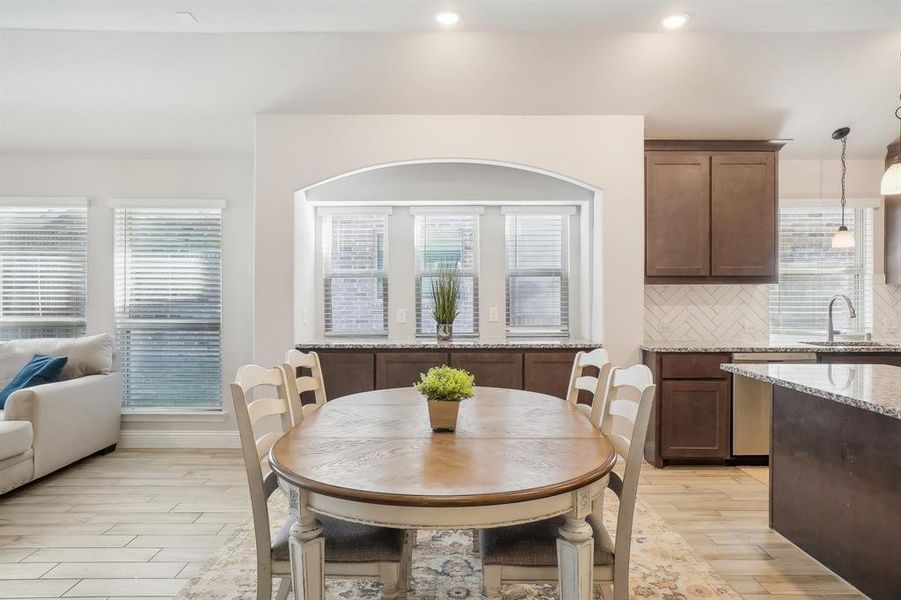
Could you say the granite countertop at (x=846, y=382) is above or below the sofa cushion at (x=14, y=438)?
above

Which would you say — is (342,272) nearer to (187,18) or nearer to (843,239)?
(187,18)

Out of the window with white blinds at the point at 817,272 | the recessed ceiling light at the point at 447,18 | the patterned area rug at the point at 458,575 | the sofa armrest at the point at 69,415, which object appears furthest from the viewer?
the window with white blinds at the point at 817,272

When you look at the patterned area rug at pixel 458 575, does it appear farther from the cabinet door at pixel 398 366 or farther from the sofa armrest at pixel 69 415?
the sofa armrest at pixel 69 415

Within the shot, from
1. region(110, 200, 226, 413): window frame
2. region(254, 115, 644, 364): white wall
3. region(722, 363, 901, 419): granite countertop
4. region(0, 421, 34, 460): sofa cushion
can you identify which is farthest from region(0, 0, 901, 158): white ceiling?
region(0, 421, 34, 460): sofa cushion

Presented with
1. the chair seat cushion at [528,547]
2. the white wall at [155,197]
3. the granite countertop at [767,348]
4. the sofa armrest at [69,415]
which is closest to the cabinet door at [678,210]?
the granite countertop at [767,348]

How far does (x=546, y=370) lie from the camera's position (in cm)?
396

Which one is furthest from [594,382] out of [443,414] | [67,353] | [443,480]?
[67,353]

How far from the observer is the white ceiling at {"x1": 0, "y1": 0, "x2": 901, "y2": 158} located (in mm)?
3234

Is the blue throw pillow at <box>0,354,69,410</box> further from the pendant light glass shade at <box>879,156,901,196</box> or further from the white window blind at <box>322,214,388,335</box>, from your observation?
the pendant light glass shade at <box>879,156,901,196</box>

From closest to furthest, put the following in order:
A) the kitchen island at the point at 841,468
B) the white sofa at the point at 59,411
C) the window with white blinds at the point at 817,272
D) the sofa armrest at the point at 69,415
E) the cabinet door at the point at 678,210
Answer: the kitchen island at the point at 841,468 → the white sofa at the point at 59,411 → the sofa armrest at the point at 69,415 → the cabinet door at the point at 678,210 → the window with white blinds at the point at 817,272

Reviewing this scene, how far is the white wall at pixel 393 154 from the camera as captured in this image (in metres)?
3.95

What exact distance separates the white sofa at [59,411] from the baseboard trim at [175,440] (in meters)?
0.14

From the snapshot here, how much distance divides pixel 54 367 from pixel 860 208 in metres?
6.62

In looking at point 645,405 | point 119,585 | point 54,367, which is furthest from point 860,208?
point 54,367
